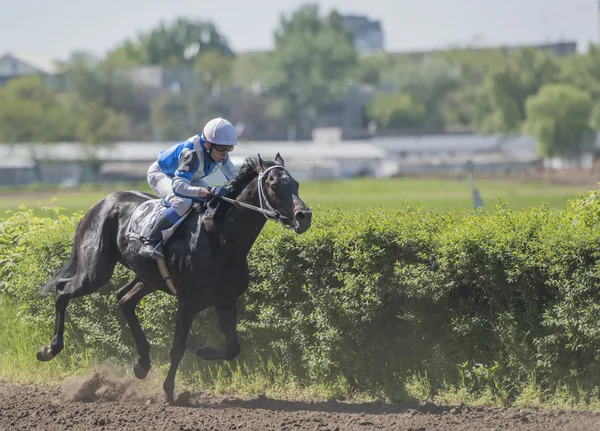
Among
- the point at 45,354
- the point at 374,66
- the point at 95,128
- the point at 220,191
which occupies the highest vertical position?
the point at 374,66

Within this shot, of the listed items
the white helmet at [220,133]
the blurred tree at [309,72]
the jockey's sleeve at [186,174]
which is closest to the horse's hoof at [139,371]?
the jockey's sleeve at [186,174]

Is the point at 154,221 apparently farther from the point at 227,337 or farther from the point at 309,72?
the point at 309,72

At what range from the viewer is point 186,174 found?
8273mm

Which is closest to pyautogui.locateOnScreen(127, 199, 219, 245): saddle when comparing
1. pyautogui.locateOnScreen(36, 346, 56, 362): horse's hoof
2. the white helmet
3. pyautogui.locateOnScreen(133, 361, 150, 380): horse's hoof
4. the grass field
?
the white helmet

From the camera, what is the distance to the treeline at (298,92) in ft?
331

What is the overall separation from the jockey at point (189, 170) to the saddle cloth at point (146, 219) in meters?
0.06

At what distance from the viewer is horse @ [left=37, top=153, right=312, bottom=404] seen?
796 cm

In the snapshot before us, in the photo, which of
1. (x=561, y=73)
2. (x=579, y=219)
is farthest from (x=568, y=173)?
(x=579, y=219)

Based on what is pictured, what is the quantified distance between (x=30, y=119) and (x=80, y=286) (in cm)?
9643

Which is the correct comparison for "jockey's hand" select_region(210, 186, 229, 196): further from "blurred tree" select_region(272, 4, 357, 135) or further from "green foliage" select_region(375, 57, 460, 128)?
"green foliage" select_region(375, 57, 460, 128)

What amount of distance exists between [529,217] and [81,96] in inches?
4537

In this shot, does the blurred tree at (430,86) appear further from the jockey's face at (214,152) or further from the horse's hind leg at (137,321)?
the jockey's face at (214,152)

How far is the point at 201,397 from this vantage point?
28.9ft

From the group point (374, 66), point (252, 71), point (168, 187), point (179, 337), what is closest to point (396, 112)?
point (252, 71)
